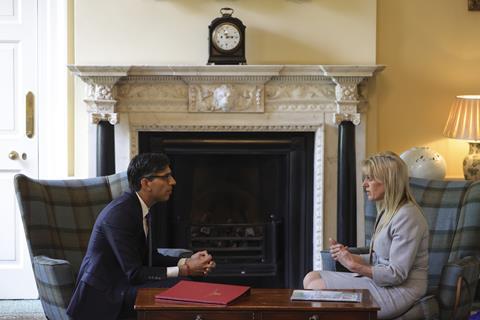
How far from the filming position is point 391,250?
317 cm

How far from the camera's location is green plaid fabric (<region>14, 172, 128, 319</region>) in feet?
10.9

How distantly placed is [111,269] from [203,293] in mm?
529

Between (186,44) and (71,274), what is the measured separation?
1.77m

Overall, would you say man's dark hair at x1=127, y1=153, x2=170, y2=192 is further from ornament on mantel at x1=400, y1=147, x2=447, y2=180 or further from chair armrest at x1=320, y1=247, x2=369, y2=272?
ornament on mantel at x1=400, y1=147, x2=447, y2=180

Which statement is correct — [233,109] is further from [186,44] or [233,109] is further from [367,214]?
[367,214]

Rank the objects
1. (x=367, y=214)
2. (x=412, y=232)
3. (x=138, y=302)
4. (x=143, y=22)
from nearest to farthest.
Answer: (x=138, y=302), (x=412, y=232), (x=367, y=214), (x=143, y=22)

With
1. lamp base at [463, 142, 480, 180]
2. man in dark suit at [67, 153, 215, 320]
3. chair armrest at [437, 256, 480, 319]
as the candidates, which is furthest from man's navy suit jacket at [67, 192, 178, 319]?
lamp base at [463, 142, 480, 180]

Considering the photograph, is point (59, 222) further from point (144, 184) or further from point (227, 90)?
point (227, 90)

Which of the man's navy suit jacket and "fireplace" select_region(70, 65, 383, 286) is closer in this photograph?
the man's navy suit jacket

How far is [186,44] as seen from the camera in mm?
4613

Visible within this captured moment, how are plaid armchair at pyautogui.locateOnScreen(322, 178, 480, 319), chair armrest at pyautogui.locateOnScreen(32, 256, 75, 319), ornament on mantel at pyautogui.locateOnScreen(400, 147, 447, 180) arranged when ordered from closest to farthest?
chair armrest at pyautogui.locateOnScreen(32, 256, 75, 319) < plaid armchair at pyautogui.locateOnScreen(322, 178, 480, 319) < ornament on mantel at pyautogui.locateOnScreen(400, 147, 447, 180)

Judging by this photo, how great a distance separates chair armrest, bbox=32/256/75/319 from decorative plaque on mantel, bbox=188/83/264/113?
5.02 feet

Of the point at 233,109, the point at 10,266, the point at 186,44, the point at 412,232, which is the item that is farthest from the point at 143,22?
the point at 412,232

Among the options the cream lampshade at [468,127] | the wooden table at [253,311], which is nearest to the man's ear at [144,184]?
the wooden table at [253,311]
